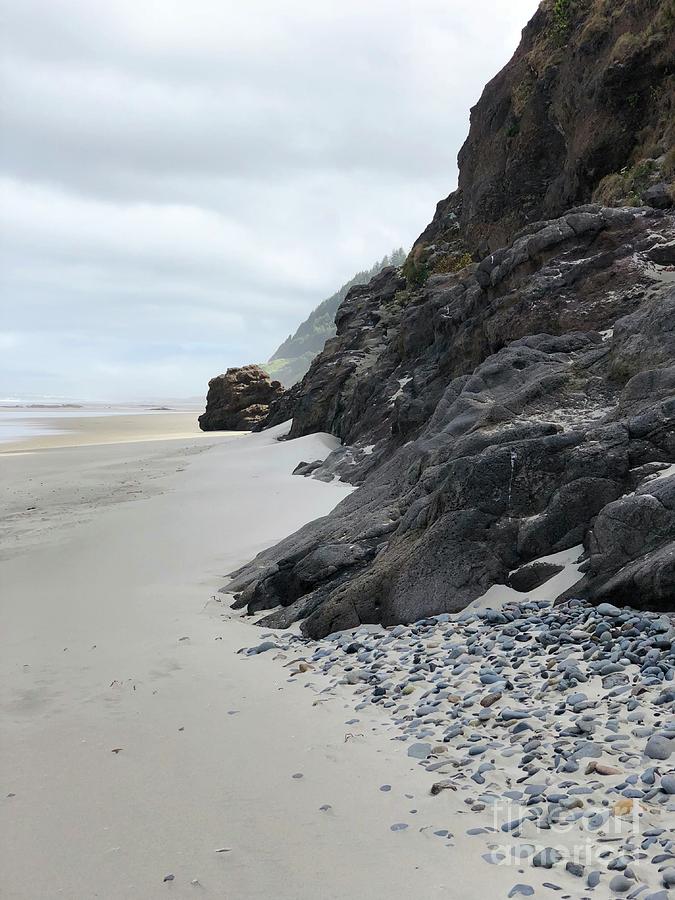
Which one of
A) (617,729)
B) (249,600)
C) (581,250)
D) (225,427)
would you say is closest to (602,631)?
(617,729)

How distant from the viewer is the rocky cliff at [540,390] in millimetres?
6336

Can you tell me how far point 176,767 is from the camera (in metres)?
4.26

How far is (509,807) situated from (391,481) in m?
6.94

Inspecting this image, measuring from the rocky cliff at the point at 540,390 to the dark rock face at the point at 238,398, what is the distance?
29.5 metres

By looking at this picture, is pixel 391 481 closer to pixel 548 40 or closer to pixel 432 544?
pixel 432 544

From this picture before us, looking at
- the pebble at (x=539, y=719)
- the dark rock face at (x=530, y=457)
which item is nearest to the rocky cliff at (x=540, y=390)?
the dark rock face at (x=530, y=457)

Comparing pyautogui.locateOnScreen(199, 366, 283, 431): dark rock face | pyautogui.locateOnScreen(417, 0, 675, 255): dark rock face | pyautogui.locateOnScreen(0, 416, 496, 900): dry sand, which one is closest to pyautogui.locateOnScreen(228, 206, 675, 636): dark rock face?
pyautogui.locateOnScreen(0, 416, 496, 900): dry sand

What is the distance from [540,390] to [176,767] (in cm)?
626

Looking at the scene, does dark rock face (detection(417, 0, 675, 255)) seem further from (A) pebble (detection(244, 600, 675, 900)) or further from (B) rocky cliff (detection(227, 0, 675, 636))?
(A) pebble (detection(244, 600, 675, 900))

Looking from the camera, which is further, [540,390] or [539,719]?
[540,390]

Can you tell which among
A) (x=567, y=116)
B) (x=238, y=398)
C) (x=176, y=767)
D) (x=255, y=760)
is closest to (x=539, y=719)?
(x=255, y=760)

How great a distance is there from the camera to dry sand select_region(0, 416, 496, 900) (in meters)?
3.17

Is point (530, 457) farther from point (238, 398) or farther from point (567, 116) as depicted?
point (238, 398)

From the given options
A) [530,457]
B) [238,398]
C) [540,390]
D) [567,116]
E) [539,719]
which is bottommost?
[539,719]
